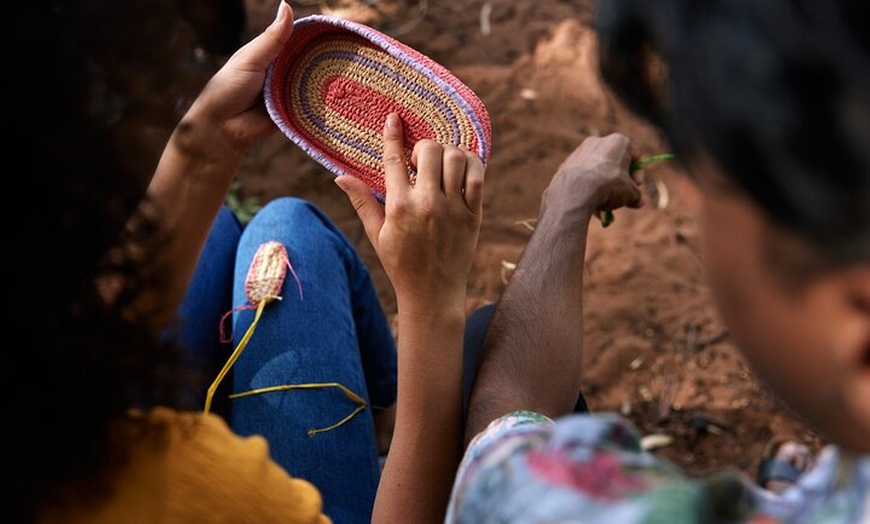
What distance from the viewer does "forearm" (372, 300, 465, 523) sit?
1.34m

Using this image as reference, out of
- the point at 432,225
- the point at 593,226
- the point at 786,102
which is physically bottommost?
the point at 593,226

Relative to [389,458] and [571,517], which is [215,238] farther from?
[571,517]

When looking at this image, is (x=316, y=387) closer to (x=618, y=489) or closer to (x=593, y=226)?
(x=618, y=489)

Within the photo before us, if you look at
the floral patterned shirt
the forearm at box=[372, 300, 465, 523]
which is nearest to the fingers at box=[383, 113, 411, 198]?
the forearm at box=[372, 300, 465, 523]

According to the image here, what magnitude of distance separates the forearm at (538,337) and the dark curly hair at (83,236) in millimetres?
545

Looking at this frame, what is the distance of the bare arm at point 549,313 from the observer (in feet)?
4.72

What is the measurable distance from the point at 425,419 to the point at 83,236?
595 millimetres

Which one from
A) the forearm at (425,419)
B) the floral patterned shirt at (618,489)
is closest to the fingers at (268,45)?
the forearm at (425,419)

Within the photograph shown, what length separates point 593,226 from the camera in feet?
9.30

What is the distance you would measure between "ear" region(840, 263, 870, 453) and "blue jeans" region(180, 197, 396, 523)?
0.93 meters

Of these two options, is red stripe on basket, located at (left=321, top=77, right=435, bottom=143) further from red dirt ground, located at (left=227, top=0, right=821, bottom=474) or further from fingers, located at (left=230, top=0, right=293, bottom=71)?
red dirt ground, located at (left=227, top=0, right=821, bottom=474)

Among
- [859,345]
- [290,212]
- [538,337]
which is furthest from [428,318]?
[859,345]

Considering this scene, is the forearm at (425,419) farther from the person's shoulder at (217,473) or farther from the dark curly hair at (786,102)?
the dark curly hair at (786,102)

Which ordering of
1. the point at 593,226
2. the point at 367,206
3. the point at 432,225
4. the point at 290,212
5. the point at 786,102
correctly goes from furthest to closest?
the point at 593,226, the point at 290,212, the point at 367,206, the point at 432,225, the point at 786,102
